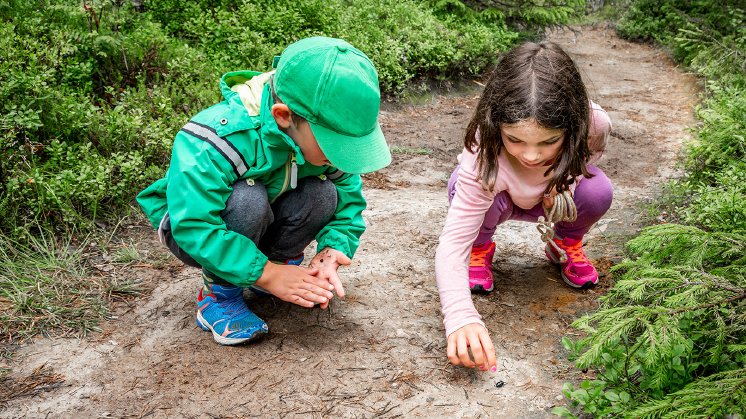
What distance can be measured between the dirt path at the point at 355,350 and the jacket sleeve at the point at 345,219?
0.35 m

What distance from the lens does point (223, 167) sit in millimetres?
2209

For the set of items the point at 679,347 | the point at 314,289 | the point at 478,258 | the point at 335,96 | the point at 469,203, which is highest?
the point at 335,96

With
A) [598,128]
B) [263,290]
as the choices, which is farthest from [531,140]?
[263,290]

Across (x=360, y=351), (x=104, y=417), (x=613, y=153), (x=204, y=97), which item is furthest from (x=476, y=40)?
(x=104, y=417)

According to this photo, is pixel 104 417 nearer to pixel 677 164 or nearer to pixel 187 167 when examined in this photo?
pixel 187 167

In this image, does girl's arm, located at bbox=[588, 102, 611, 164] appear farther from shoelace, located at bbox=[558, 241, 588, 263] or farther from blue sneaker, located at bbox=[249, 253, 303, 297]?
blue sneaker, located at bbox=[249, 253, 303, 297]

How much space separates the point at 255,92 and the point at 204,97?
7.70 ft

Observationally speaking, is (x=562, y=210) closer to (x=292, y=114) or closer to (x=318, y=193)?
(x=318, y=193)

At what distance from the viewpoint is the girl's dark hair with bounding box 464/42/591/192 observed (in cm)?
224

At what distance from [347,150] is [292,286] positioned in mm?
628

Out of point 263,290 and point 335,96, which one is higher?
point 335,96

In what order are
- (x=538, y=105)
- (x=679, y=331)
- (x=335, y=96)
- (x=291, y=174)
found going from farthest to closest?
(x=291, y=174)
(x=538, y=105)
(x=335, y=96)
(x=679, y=331)

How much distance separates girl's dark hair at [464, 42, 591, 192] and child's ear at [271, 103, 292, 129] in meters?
0.81

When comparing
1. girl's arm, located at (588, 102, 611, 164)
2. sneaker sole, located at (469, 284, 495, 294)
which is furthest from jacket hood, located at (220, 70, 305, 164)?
girl's arm, located at (588, 102, 611, 164)
